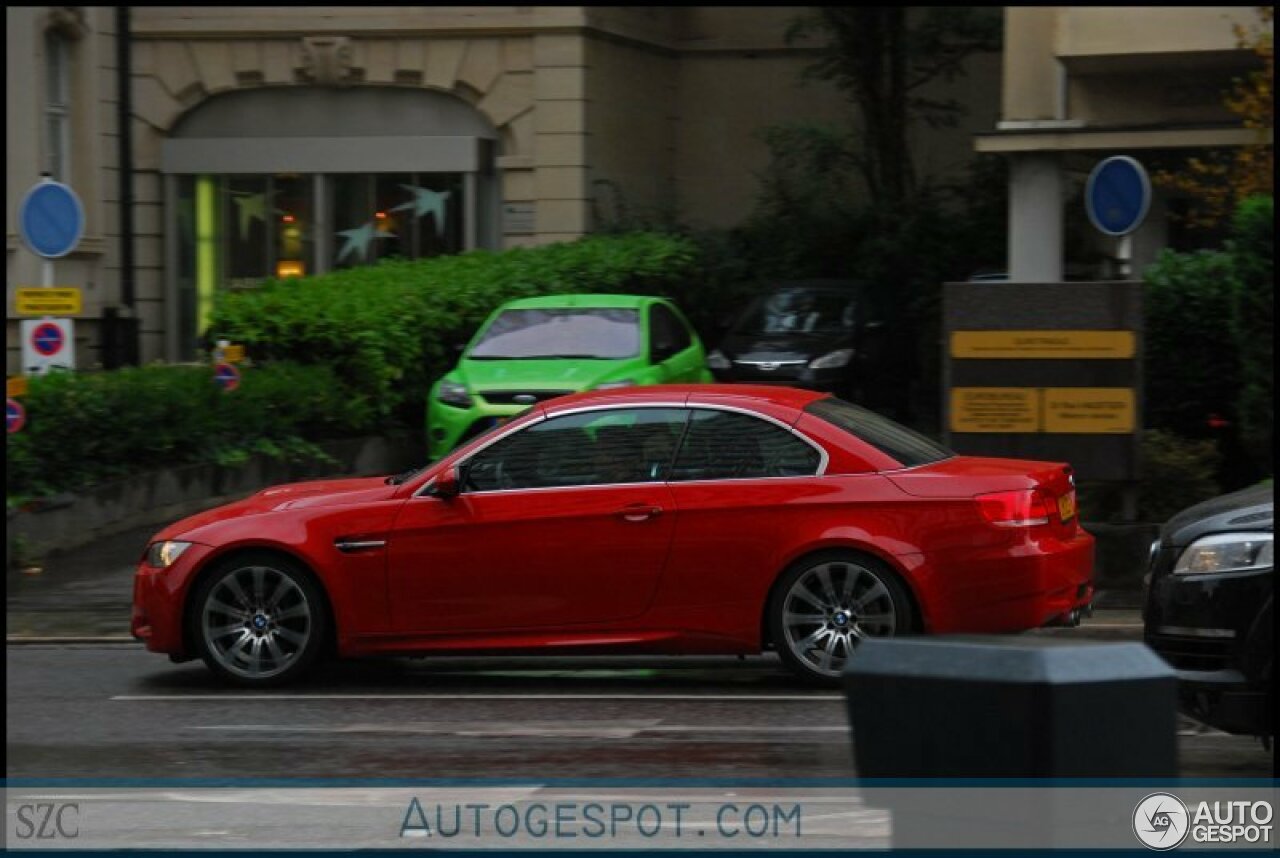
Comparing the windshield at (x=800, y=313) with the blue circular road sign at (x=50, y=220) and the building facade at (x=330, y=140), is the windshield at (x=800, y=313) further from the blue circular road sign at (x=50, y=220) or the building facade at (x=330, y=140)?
the blue circular road sign at (x=50, y=220)

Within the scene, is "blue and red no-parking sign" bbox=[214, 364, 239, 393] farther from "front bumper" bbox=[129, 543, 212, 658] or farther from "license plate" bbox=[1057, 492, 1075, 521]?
"license plate" bbox=[1057, 492, 1075, 521]

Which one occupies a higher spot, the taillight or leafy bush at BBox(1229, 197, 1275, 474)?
leafy bush at BBox(1229, 197, 1275, 474)

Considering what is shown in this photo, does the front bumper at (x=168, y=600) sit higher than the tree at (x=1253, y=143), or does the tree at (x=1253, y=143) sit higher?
the tree at (x=1253, y=143)

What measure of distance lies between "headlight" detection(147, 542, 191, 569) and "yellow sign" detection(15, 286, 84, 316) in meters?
5.59

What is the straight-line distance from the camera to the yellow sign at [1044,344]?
13039mm

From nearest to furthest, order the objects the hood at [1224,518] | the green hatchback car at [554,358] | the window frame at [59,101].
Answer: the hood at [1224,518] < the green hatchback car at [554,358] < the window frame at [59,101]

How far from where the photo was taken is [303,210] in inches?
1089

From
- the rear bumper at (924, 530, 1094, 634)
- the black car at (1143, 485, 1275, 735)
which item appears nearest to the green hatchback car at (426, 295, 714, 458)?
the rear bumper at (924, 530, 1094, 634)

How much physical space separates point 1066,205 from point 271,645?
687 inches

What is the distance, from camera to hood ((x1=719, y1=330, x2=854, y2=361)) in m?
21.1

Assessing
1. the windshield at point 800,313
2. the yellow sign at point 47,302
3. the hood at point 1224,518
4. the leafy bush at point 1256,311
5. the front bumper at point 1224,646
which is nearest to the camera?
the front bumper at point 1224,646

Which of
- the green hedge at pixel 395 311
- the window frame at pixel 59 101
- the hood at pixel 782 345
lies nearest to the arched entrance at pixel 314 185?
the window frame at pixel 59 101

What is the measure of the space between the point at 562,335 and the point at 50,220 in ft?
15.6

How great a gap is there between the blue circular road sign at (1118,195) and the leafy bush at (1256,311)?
1413mm
